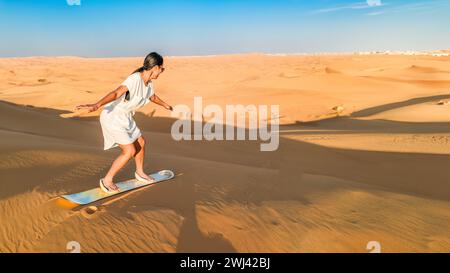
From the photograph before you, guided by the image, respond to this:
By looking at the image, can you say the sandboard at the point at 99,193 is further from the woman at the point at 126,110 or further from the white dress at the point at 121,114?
the white dress at the point at 121,114

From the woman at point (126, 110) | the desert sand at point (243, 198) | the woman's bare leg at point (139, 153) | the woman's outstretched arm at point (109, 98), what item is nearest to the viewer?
the desert sand at point (243, 198)

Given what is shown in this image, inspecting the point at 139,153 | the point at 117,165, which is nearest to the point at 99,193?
the point at 117,165

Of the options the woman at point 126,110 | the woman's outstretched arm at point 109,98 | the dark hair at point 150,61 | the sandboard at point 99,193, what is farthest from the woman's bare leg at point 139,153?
the dark hair at point 150,61

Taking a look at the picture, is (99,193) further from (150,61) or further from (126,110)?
(150,61)

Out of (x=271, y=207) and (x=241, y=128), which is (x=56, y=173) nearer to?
(x=271, y=207)

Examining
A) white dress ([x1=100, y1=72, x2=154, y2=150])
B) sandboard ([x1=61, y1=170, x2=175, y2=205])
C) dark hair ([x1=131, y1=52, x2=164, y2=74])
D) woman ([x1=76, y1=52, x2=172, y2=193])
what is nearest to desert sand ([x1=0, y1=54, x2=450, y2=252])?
sandboard ([x1=61, y1=170, x2=175, y2=205])

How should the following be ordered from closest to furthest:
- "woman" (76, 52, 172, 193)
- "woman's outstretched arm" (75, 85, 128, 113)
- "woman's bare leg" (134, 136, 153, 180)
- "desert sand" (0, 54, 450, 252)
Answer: "desert sand" (0, 54, 450, 252), "woman's outstretched arm" (75, 85, 128, 113), "woman" (76, 52, 172, 193), "woman's bare leg" (134, 136, 153, 180)

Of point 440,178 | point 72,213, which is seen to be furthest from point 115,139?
point 440,178

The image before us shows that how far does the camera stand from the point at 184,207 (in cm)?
344

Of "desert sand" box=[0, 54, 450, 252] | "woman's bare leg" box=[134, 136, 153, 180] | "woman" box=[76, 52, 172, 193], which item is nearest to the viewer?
"desert sand" box=[0, 54, 450, 252]

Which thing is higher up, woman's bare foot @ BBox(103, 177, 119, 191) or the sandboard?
woman's bare foot @ BBox(103, 177, 119, 191)

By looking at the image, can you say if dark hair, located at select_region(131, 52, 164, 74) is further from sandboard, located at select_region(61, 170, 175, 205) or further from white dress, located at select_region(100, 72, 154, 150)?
sandboard, located at select_region(61, 170, 175, 205)

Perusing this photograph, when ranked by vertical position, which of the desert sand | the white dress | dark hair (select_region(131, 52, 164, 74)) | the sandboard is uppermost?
dark hair (select_region(131, 52, 164, 74))
